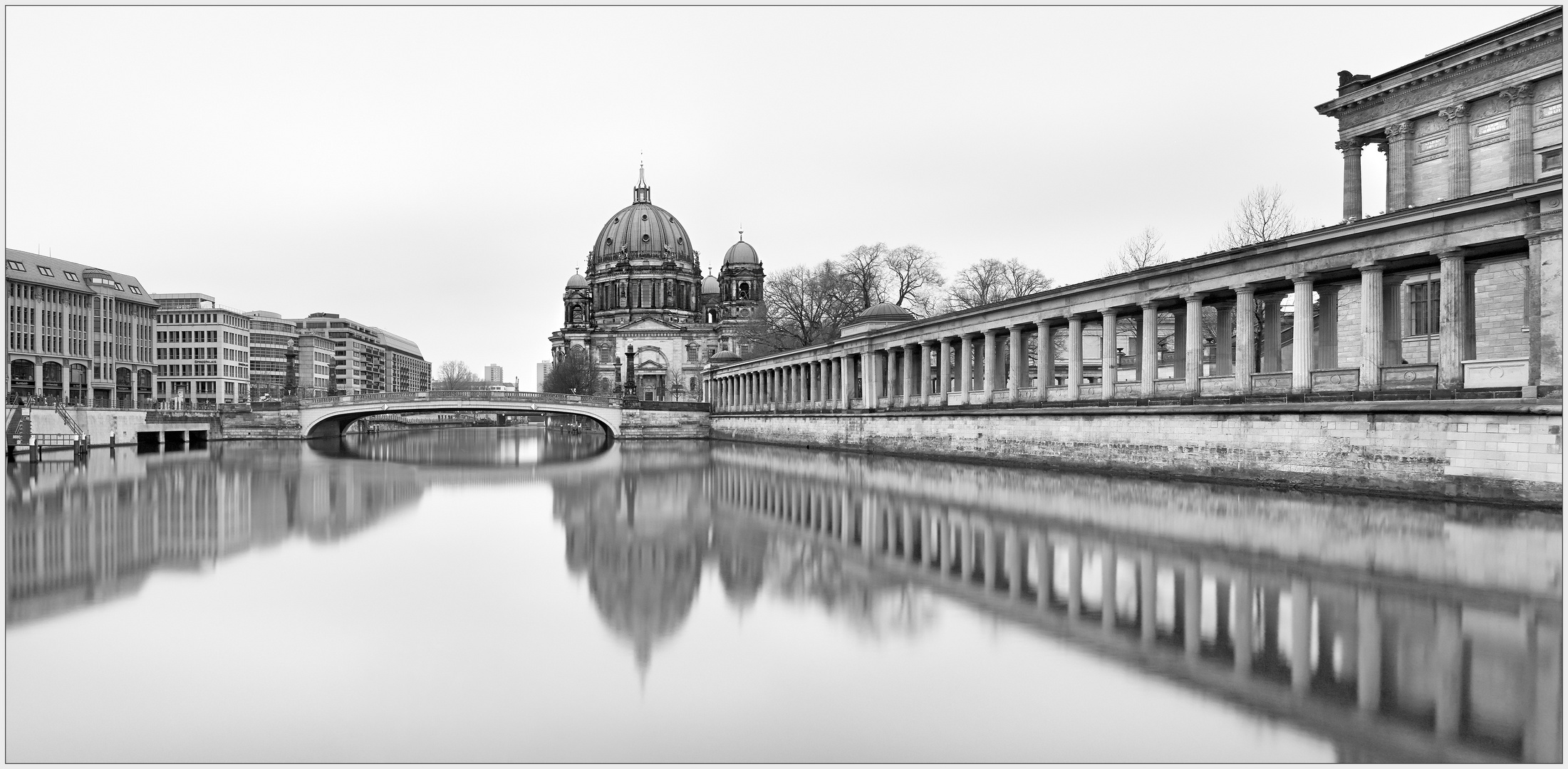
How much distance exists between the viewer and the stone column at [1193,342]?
2856 centimetres

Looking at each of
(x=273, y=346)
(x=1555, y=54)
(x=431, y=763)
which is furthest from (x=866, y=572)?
(x=273, y=346)

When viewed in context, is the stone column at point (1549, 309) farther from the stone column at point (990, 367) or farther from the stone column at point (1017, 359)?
the stone column at point (990, 367)

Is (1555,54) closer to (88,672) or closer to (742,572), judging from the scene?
(742,572)

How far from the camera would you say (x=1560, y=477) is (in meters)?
17.8

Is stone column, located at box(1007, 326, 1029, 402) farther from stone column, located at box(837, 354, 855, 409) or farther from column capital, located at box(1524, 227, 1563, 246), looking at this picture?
column capital, located at box(1524, 227, 1563, 246)

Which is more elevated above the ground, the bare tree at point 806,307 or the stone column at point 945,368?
the bare tree at point 806,307

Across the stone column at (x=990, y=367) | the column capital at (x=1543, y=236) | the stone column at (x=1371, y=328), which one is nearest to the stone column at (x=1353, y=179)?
the stone column at (x=1371, y=328)

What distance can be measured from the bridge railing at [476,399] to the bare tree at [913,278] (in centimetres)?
2167

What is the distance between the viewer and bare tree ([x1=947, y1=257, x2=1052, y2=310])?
75.9 meters

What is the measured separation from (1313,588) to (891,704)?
5980mm

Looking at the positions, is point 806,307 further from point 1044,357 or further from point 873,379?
point 1044,357

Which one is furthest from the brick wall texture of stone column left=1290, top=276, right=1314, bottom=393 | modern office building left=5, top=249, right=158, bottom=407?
modern office building left=5, top=249, right=158, bottom=407

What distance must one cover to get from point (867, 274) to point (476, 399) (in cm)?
2881

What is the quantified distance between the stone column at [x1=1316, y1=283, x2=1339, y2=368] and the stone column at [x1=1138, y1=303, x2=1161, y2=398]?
435cm
